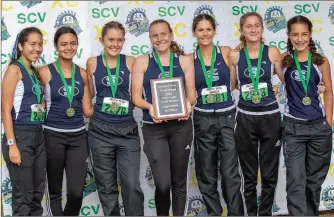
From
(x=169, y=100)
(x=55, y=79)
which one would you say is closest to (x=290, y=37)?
(x=169, y=100)

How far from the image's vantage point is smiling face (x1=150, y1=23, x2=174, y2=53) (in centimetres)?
400

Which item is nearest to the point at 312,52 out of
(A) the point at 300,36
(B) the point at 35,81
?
(A) the point at 300,36

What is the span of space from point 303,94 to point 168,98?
3.55 ft

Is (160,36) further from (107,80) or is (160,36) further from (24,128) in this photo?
(24,128)

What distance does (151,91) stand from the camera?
13.0ft

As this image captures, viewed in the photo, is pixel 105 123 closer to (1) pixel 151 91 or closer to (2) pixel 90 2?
(1) pixel 151 91

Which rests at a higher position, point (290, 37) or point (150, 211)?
point (290, 37)

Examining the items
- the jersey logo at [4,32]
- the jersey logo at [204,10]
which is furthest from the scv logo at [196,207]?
the jersey logo at [4,32]

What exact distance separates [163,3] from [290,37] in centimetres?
125

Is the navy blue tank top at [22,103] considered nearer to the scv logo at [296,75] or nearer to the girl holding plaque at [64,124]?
the girl holding plaque at [64,124]

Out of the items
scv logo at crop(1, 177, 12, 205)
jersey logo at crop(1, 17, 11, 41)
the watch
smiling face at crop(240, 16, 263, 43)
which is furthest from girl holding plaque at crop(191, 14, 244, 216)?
scv logo at crop(1, 177, 12, 205)

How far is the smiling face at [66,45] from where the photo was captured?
401cm

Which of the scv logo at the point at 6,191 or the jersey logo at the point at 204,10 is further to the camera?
the jersey logo at the point at 204,10

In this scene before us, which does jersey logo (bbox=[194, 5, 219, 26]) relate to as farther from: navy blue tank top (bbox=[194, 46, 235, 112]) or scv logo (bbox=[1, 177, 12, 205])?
scv logo (bbox=[1, 177, 12, 205])
